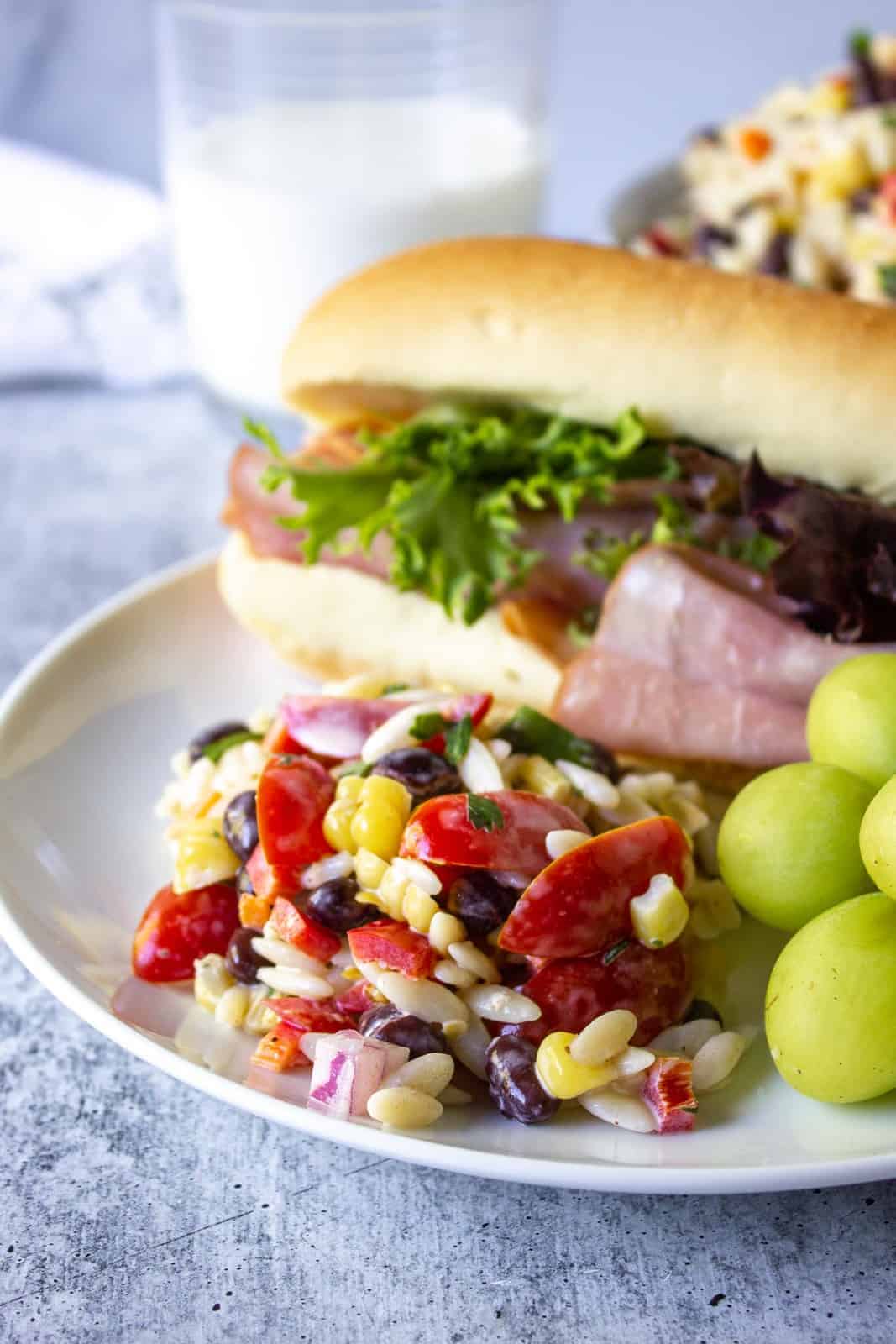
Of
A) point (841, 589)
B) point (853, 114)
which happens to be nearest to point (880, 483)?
point (841, 589)

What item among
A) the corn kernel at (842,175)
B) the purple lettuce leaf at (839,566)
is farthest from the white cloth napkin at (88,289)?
the purple lettuce leaf at (839,566)

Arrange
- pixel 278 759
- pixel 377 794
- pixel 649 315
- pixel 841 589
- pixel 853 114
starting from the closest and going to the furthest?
1. pixel 377 794
2. pixel 278 759
3. pixel 841 589
4. pixel 649 315
5. pixel 853 114

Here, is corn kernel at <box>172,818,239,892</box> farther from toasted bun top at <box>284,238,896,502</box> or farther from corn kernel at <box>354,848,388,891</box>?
toasted bun top at <box>284,238,896,502</box>

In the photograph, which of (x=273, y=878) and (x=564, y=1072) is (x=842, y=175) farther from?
(x=564, y=1072)

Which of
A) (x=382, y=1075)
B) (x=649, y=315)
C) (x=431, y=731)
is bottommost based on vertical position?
(x=382, y=1075)

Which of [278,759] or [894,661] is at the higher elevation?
[894,661]

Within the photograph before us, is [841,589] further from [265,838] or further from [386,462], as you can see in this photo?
[265,838]

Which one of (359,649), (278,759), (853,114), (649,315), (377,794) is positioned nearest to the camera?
(377,794)

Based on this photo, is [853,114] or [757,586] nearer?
[757,586]
